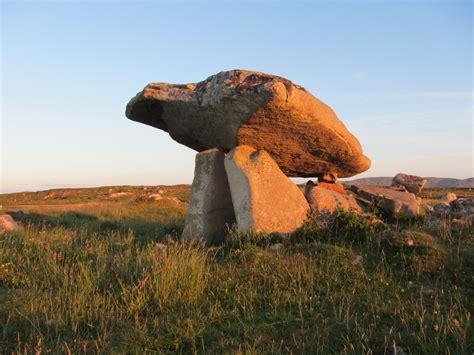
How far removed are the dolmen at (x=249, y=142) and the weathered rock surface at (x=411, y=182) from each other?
4089 millimetres

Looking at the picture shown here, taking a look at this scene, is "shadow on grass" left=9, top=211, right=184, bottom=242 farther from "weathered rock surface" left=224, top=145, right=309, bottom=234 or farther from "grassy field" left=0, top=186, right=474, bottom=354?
"grassy field" left=0, top=186, right=474, bottom=354

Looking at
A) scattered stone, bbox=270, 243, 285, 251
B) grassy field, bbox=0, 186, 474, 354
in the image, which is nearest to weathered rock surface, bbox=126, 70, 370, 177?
scattered stone, bbox=270, 243, 285, 251

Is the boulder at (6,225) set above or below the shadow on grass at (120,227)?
above

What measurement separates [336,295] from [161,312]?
2222 mm

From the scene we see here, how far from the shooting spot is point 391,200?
35.4 feet

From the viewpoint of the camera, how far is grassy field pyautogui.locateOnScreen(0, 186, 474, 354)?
14.1 ft

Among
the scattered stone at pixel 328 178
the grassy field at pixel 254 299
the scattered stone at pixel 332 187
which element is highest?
the scattered stone at pixel 328 178

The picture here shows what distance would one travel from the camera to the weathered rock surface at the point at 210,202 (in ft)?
33.2

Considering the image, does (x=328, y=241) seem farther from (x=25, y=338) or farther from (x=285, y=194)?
(x=25, y=338)

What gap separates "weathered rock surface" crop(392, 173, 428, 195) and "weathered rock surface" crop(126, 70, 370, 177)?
3299mm

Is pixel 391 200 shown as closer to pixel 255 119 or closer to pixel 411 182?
pixel 255 119

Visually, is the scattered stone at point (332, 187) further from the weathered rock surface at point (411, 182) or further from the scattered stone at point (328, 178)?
the weathered rock surface at point (411, 182)

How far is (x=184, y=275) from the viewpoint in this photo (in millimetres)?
5766

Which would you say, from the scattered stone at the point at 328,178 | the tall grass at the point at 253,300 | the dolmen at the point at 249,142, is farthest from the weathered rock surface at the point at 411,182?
the tall grass at the point at 253,300
